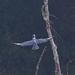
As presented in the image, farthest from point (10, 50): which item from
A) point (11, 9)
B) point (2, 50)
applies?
point (11, 9)

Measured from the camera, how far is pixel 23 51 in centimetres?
286

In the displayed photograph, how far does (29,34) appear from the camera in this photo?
2.85 metres

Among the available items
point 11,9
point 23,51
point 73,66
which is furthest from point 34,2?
point 73,66

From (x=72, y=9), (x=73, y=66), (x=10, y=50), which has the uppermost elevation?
(x=72, y=9)

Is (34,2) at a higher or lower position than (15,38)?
higher

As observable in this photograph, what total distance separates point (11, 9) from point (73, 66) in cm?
71

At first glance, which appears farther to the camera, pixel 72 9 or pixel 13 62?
pixel 13 62

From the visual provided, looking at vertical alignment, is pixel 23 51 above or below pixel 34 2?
below

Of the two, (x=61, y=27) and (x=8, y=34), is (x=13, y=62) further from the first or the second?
(x=61, y=27)

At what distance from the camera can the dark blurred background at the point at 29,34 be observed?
2766 mm

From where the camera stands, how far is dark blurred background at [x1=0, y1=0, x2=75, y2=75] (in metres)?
2.77

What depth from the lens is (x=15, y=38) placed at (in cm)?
286

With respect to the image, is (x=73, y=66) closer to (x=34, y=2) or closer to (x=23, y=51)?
(x=23, y=51)

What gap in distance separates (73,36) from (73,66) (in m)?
0.25
